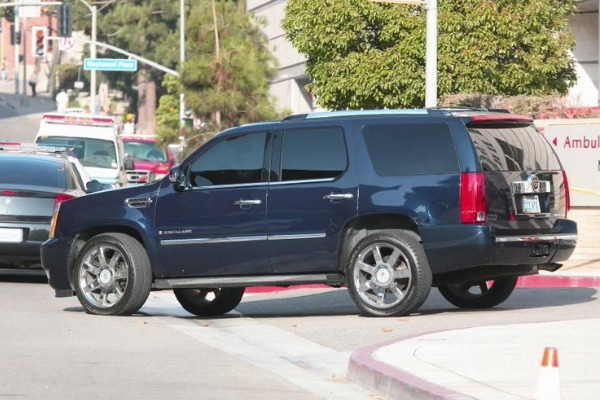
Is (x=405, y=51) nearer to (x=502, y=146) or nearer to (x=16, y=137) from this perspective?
(x=502, y=146)

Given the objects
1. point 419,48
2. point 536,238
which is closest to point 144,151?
point 419,48

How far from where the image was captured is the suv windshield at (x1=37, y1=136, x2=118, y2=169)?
101ft

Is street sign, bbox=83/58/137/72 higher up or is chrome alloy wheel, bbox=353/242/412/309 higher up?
street sign, bbox=83/58/137/72

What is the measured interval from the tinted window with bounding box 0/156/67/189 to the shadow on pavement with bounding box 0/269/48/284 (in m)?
1.39

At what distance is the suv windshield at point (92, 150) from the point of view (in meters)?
30.8

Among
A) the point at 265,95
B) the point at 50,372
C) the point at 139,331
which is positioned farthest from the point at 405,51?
the point at 50,372

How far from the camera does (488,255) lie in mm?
12562

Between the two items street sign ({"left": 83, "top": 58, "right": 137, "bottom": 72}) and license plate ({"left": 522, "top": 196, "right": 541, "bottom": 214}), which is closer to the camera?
license plate ({"left": 522, "top": 196, "right": 541, "bottom": 214})

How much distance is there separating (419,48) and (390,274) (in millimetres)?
15027

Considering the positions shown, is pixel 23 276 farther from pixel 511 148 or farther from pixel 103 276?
pixel 511 148

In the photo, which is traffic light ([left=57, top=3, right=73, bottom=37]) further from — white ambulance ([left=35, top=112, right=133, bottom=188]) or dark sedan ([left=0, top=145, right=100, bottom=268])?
dark sedan ([left=0, top=145, right=100, bottom=268])

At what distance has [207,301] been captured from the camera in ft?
48.6

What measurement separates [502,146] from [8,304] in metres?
5.67

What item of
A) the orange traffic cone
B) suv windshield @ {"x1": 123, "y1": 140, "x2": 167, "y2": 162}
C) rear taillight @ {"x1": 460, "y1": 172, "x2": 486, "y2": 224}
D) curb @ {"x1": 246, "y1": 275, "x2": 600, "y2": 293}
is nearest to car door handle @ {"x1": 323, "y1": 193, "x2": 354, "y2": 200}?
rear taillight @ {"x1": 460, "y1": 172, "x2": 486, "y2": 224}
